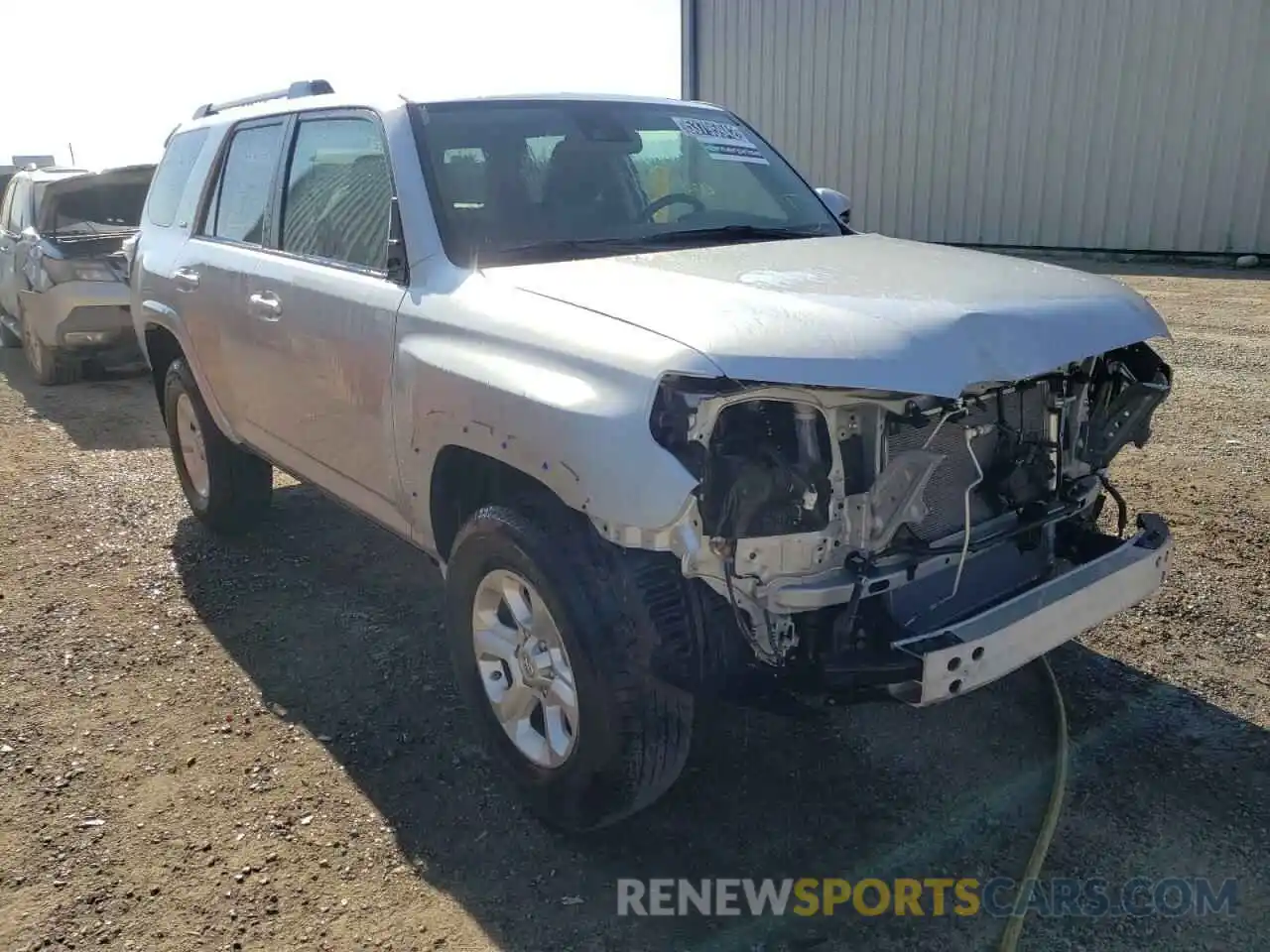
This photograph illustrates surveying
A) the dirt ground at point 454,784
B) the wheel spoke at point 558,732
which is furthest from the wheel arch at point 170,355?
the wheel spoke at point 558,732

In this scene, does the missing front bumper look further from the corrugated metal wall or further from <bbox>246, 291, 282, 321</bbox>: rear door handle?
the corrugated metal wall

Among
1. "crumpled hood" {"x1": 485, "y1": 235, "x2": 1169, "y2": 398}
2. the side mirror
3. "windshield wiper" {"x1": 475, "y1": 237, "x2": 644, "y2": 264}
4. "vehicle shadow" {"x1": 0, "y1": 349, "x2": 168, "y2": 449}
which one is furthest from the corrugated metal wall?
"windshield wiper" {"x1": 475, "y1": 237, "x2": 644, "y2": 264}

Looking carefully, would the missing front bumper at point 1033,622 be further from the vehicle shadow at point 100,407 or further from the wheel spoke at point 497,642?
the vehicle shadow at point 100,407

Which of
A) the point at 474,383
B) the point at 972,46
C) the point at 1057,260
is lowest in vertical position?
the point at 1057,260

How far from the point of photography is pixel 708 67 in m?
19.5

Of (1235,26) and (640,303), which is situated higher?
(1235,26)

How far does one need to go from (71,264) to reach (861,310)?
8435 millimetres

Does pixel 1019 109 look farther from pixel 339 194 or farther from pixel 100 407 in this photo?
pixel 339 194

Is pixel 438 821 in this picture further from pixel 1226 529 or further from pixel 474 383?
pixel 1226 529

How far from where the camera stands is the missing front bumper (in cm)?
251

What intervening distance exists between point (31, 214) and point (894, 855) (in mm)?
9958

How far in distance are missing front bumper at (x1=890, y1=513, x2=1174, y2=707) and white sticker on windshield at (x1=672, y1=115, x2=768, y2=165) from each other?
207 centimetres

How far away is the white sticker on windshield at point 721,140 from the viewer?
13.6 feet

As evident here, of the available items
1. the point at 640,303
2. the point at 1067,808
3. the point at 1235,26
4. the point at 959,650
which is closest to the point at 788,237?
the point at 640,303
